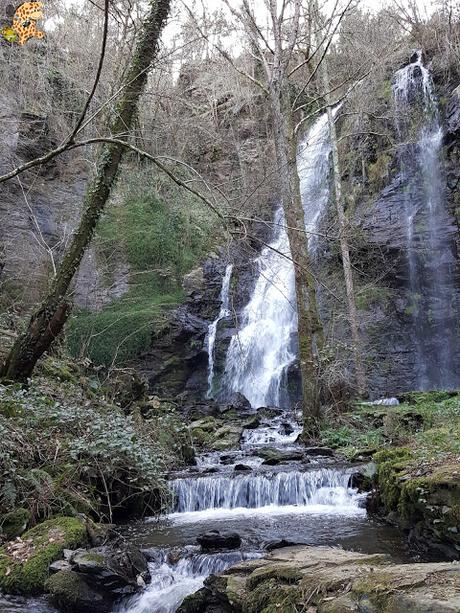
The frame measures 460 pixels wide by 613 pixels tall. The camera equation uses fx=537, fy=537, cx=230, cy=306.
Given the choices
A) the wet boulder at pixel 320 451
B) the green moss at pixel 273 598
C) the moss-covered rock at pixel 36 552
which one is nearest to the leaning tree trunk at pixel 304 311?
the wet boulder at pixel 320 451

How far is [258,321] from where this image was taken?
56.7 feet

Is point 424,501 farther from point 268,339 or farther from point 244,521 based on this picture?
point 268,339

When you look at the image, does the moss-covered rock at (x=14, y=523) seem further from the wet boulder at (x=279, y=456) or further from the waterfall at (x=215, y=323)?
the waterfall at (x=215, y=323)

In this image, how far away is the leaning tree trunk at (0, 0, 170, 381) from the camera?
7.35m

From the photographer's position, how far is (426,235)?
16.5 meters

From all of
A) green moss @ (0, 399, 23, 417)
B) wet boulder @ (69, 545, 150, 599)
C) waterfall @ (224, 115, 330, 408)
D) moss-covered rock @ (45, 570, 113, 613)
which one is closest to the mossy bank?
wet boulder @ (69, 545, 150, 599)

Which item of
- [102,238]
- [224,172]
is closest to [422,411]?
[102,238]

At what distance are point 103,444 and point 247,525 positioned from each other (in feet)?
6.13

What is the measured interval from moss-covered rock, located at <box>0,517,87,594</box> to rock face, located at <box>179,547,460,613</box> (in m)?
1.40

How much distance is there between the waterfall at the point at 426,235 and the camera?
1557cm

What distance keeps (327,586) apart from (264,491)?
400cm

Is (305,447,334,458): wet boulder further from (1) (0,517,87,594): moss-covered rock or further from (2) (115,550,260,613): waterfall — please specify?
(1) (0,517,87,594): moss-covered rock

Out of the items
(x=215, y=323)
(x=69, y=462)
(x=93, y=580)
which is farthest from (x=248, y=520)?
(x=215, y=323)

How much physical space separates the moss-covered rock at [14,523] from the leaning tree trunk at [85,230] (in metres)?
2.57
